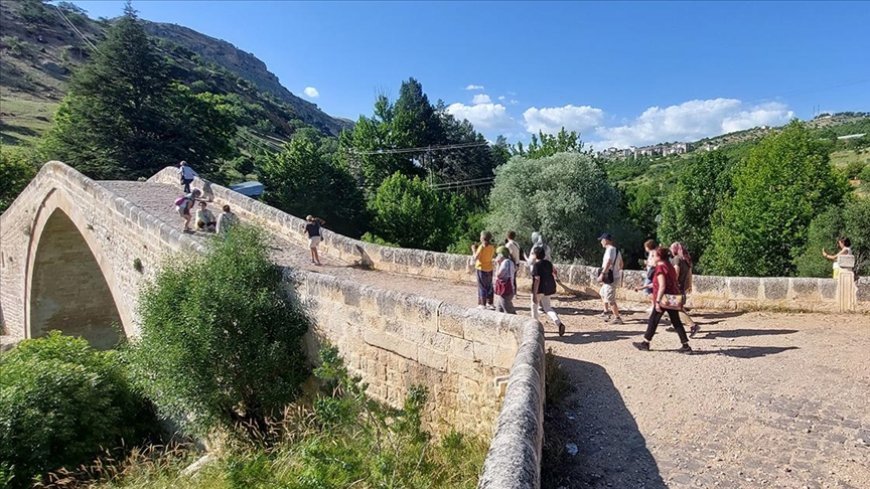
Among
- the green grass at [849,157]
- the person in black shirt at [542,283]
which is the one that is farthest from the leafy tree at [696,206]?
the person in black shirt at [542,283]

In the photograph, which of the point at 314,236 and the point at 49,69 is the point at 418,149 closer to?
the point at 314,236

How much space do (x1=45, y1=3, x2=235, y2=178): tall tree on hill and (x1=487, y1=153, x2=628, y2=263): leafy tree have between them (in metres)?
16.1

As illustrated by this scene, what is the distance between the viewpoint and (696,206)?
29.1 metres

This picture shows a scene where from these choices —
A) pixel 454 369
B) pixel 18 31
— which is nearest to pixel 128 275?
pixel 454 369

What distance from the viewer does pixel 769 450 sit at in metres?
3.49

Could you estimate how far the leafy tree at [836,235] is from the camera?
1936 cm

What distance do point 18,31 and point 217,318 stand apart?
79019 mm

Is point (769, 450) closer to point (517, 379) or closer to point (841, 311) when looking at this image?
point (517, 379)

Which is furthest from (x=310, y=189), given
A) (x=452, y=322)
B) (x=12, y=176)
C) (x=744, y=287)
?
(x=452, y=322)

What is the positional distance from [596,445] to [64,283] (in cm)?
1743

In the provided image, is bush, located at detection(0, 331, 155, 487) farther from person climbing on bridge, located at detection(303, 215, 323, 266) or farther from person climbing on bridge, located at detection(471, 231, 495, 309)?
person climbing on bridge, located at detection(471, 231, 495, 309)

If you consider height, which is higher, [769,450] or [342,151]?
[342,151]

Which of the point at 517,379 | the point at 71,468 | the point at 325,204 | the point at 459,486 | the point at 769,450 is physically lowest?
the point at 71,468

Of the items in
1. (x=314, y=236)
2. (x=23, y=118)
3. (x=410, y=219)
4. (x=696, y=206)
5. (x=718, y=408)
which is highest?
(x=23, y=118)
